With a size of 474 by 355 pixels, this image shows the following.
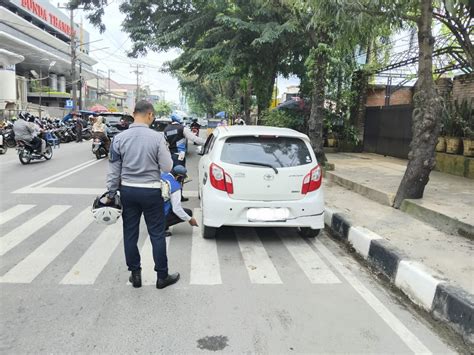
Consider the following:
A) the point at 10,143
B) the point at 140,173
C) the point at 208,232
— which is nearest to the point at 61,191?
the point at 208,232

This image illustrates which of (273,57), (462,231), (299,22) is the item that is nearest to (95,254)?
(462,231)

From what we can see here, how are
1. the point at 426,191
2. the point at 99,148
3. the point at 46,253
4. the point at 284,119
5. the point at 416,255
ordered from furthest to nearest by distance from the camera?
1. the point at 284,119
2. the point at 99,148
3. the point at 426,191
4. the point at 46,253
5. the point at 416,255

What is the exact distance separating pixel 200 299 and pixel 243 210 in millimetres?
1678

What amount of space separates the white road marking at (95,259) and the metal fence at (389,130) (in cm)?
1039

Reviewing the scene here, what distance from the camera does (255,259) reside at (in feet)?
16.4

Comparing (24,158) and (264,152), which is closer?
(264,152)

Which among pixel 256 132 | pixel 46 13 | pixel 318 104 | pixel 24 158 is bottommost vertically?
pixel 24 158

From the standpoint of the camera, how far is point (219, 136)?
18.6ft

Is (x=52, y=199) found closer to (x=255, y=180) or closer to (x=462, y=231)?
(x=255, y=180)

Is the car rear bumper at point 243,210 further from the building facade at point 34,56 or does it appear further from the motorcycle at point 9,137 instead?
the building facade at point 34,56

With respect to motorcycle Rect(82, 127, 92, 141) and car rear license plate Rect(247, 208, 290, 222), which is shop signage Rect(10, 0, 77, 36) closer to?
motorcycle Rect(82, 127, 92, 141)

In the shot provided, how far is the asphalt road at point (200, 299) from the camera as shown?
10.3ft

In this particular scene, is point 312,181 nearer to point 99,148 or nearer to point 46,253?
point 46,253

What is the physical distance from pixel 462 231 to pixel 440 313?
2383 mm
